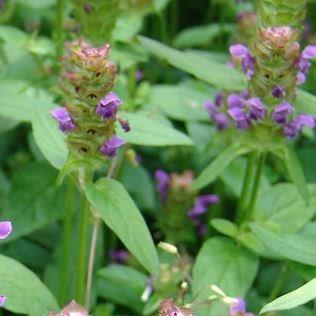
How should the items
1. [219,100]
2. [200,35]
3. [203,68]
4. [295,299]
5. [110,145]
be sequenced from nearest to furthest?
1. [295,299]
2. [110,145]
3. [203,68]
4. [219,100]
5. [200,35]

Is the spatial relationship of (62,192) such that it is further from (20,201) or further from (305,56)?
(305,56)

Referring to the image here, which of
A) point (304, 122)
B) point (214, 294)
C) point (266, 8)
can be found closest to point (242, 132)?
point (304, 122)

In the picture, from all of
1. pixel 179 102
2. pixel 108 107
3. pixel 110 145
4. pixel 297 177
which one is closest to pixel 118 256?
pixel 179 102

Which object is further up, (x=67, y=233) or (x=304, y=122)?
(x=304, y=122)

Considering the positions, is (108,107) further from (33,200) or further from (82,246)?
(33,200)

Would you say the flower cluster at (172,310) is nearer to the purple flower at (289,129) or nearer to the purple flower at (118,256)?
the purple flower at (289,129)

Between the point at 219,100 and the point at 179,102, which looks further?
the point at 179,102

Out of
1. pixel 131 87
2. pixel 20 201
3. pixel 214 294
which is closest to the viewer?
pixel 214 294

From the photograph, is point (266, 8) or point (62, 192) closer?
point (266, 8)

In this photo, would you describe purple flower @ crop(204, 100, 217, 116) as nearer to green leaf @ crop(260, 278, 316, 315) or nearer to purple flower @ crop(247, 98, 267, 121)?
purple flower @ crop(247, 98, 267, 121)
